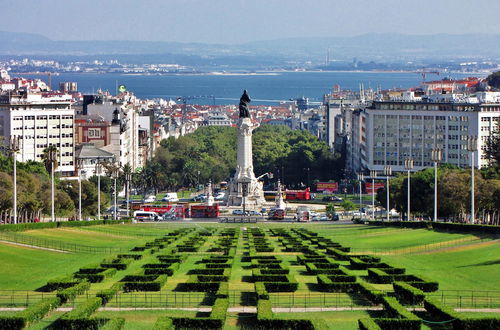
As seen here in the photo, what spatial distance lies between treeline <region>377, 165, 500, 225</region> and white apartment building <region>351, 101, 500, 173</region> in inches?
1317

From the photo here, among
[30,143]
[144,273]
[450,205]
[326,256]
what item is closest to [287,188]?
[30,143]

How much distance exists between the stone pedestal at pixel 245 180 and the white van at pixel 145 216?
67.8 feet

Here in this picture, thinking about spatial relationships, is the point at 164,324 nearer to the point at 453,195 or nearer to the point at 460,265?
the point at 460,265

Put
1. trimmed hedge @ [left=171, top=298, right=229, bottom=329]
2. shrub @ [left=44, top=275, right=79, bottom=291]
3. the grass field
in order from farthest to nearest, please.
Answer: shrub @ [left=44, top=275, right=79, bottom=291], the grass field, trimmed hedge @ [left=171, top=298, right=229, bottom=329]

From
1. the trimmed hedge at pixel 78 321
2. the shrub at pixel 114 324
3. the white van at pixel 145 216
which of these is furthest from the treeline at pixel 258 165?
the shrub at pixel 114 324

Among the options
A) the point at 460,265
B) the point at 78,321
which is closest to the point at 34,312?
the point at 78,321

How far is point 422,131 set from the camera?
158 m

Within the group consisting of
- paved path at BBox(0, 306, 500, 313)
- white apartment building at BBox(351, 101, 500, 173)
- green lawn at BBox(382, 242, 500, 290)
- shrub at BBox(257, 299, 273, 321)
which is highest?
white apartment building at BBox(351, 101, 500, 173)

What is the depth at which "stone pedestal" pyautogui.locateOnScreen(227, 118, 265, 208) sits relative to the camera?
452 ft

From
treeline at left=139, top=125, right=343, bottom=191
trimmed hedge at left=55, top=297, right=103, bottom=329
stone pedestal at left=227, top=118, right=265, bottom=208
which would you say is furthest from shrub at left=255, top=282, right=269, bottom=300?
treeline at left=139, top=125, right=343, bottom=191

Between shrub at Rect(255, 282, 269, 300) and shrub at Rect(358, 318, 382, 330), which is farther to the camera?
shrub at Rect(255, 282, 269, 300)

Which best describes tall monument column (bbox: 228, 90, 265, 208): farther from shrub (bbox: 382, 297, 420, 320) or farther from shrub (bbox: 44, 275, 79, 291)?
shrub (bbox: 382, 297, 420, 320)

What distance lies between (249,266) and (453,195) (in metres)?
43.4

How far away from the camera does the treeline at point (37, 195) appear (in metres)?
89.2
